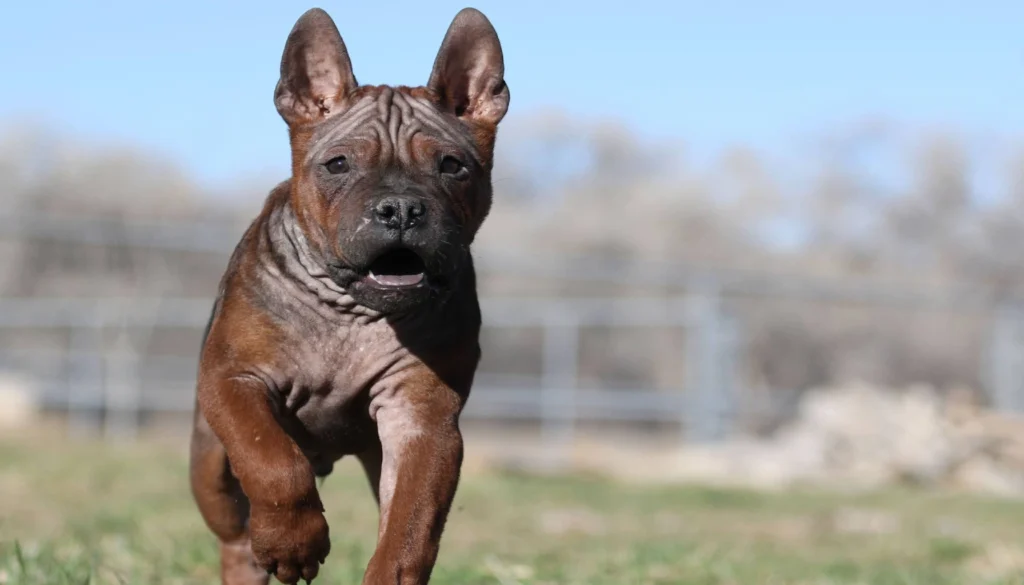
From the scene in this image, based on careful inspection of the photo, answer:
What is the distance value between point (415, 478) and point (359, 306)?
2.28 ft

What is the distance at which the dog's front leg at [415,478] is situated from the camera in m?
4.58

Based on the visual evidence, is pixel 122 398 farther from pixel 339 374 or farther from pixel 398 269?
pixel 398 269

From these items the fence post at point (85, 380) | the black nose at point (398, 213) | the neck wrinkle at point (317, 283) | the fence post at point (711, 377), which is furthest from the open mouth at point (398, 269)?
the fence post at point (85, 380)

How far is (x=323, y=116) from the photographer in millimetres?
5316

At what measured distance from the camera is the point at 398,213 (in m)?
4.64

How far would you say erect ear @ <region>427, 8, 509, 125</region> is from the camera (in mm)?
5391

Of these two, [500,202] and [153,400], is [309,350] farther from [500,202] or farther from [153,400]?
[500,202]

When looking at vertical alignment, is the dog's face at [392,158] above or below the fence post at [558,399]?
above

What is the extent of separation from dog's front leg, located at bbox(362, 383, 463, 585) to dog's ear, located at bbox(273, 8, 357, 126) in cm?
109

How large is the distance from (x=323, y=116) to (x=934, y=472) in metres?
15.4

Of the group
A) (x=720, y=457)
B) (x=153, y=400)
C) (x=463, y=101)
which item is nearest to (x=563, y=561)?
(x=463, y=101)

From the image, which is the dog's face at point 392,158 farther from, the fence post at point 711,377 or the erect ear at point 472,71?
the fence post at point 711,377

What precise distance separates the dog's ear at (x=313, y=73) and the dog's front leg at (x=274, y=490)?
118 centimetres

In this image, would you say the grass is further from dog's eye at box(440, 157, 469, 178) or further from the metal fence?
the metal fence
